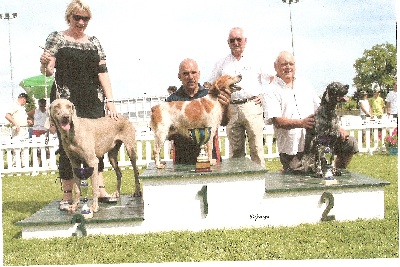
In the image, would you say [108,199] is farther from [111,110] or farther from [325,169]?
[325,169]

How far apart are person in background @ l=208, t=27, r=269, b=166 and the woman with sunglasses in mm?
999

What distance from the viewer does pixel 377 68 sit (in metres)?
3.21

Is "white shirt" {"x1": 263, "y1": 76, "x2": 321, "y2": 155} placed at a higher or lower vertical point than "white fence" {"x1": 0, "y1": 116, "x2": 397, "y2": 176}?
higher

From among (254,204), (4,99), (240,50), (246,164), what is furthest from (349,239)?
(4,99)

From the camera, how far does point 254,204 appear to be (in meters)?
3.20

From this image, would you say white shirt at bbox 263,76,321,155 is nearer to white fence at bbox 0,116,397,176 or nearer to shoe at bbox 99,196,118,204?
shoe at bbox 99,196,118,204

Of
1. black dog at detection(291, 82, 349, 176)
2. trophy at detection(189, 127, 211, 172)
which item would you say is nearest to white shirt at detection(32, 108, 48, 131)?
trophy at detection(189, 127, 211, 172)

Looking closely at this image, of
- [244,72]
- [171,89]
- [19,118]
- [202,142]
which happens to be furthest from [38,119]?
[202,142]

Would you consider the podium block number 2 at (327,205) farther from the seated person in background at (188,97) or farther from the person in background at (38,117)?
the person in background at (38,117)

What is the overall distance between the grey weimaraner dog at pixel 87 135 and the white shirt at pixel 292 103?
1120mm

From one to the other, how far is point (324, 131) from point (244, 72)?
0.97 meters

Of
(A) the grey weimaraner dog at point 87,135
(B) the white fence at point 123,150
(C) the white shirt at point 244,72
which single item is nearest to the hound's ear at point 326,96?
(C) the white shirt at point 244,72

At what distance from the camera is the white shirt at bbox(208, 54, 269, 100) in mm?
3975

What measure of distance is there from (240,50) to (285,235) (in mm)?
1624
